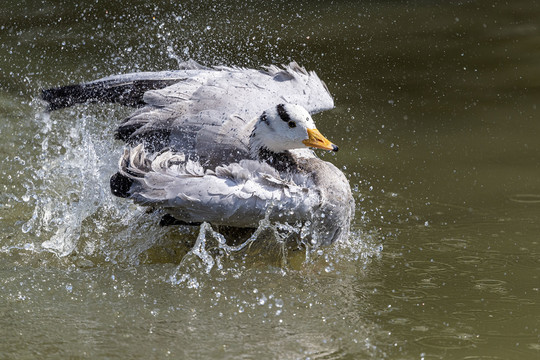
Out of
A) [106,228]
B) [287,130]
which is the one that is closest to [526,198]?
[287,130]

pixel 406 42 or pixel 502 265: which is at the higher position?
pixel 406 42

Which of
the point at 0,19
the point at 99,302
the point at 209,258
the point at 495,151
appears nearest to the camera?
the point at 99,302

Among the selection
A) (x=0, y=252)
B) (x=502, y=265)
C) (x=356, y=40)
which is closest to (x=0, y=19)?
(x=356, y=40)

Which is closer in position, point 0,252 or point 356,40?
point 0,252

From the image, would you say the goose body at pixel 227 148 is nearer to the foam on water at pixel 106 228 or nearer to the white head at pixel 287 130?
the white head at pixel 287 130

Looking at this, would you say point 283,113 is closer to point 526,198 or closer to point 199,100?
point 199,100

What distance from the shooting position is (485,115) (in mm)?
7328

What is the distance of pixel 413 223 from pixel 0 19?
5.99m

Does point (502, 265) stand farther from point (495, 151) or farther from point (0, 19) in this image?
point (0, 19)

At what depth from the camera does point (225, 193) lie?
14.9ft

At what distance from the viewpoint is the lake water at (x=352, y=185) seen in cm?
415

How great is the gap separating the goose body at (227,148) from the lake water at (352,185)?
0.42 m

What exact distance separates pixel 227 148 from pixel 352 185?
152 centimetres

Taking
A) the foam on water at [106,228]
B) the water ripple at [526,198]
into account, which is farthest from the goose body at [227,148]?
the water ripple at [526,198]
